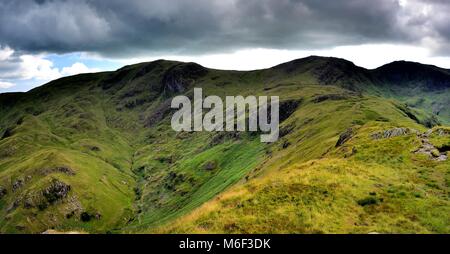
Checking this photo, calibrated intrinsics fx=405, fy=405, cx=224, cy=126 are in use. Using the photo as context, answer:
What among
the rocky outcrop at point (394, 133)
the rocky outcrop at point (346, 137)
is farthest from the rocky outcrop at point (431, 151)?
the rocky outcrop at point (346, 137)

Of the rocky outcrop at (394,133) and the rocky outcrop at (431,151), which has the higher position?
the rocky outcrop at (394,133)

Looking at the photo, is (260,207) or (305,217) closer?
(305,217)

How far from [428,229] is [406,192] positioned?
21.9ft

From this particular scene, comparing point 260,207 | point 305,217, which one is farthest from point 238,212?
point 305,217

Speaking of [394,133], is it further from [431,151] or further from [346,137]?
[346,137]

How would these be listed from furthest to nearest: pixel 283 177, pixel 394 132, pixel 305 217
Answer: pixel 394 132 → pixel 283 177 → pixel 305 217

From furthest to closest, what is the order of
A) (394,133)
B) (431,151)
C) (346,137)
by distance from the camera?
1. (346,137)
2. (394,133)
3. (431,151)

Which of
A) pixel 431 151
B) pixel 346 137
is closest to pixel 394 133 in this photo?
pixel 431 151

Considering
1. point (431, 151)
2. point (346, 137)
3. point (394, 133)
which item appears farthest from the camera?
point (346, 137)

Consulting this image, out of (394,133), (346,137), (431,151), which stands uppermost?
(394,133)

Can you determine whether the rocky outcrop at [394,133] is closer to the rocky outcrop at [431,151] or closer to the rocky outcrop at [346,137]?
the rocky outcrop at [431,151]

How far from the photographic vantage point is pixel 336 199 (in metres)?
35.3
